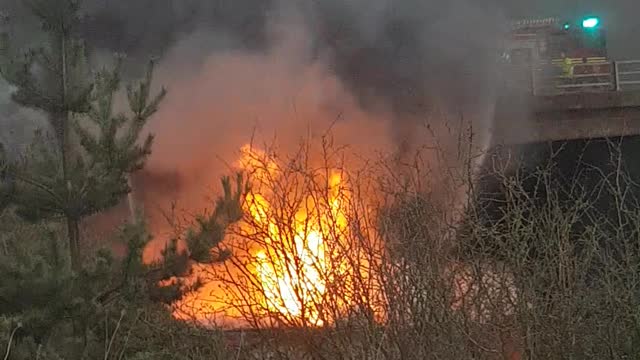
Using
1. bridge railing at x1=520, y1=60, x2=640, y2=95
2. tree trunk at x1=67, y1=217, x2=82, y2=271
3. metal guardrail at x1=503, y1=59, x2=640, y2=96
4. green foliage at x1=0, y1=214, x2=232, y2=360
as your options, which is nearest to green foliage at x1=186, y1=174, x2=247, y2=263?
green foliage at x1=0, y1=214, x2=232, y2=360

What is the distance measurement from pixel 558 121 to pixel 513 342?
21.2 feet

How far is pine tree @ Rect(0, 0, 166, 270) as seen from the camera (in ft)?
22.6

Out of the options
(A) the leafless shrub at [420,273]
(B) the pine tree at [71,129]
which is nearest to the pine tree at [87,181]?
(B) the pine tree at [71,129]

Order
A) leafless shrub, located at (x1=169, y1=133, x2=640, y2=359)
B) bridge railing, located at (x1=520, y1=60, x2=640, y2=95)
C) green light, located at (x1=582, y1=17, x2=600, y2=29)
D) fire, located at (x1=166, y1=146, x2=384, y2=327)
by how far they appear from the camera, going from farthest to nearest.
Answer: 1. green light, located at (x1=582, y1=17, x2=600, y2=29)
2. bridge railing, located at (x1=520, y1=60, x2=640, y2=95)
3. fire, located at (x1=166, y1=146, x2=384, y2=327)
4. leafless shrub, located at (x1=169, y1=133, x2=640, y2=359)

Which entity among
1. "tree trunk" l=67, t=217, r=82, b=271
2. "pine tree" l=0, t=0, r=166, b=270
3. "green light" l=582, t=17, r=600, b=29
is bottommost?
"tree trunk" l=67, t=217, r=82, b=271

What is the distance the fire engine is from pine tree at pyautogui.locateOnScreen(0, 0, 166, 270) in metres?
6.96

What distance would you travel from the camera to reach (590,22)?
1781cm

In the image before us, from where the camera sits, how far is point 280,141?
9.67 meters

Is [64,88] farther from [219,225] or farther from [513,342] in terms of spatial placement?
[513,342]

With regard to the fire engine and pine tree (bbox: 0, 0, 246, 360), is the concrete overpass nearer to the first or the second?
the fire engine

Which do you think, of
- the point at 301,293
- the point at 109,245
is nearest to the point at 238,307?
the point at 301,293

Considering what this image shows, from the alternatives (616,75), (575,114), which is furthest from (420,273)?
(616,75)

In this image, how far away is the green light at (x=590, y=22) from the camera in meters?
17.6

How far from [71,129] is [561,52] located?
14.4 metres
